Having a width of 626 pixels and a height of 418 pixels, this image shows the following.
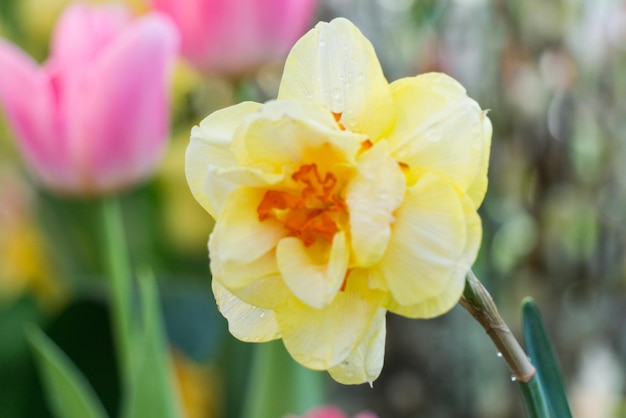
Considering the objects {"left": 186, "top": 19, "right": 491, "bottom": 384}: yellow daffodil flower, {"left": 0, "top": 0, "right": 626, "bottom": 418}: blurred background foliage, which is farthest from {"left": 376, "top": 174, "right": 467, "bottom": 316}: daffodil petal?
{"left": 0, "top": 0, "right": 626, "bottom": 418}: blurred background foliage

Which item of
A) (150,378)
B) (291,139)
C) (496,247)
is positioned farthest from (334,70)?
(496,247)

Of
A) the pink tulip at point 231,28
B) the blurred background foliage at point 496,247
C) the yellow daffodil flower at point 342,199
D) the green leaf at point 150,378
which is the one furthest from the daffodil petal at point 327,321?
the blurred background foliage at point 496,247

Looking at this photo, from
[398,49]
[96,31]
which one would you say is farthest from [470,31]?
[96,31]

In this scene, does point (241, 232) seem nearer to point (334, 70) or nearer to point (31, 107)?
point (334, 70)

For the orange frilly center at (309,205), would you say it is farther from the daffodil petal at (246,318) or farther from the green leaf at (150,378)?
the green leaf at (150,378)

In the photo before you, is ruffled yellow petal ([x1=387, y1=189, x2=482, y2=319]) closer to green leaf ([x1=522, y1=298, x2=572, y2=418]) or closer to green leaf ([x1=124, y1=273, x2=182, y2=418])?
green leaf ([x1=522, y1=298, x2=572, y2=418])
